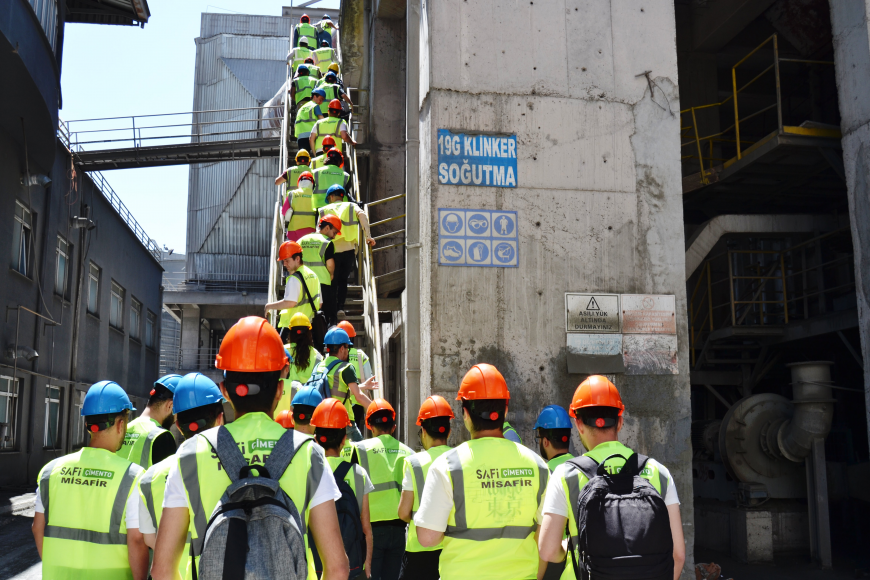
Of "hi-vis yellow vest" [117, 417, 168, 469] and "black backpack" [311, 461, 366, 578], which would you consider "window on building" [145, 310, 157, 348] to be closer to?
"hi-vis yellow vest" [117, 417, 168, 469]

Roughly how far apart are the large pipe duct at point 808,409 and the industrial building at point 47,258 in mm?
12880

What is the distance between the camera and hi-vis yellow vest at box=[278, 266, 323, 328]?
26.1 feet

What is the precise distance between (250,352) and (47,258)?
1602 centimetres

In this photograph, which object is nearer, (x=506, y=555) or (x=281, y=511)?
(x=281, y=511)

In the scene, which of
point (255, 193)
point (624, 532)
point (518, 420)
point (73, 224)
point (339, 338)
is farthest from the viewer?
point (255, 193)

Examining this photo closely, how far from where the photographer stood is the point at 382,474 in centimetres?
532

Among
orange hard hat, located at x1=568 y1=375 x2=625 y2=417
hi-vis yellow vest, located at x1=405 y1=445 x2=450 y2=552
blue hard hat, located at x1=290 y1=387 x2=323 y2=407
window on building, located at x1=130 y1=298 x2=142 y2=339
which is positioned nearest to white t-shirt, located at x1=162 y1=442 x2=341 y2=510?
orange hard hat, located at x1=568 y1=375 x2=625 y2=417

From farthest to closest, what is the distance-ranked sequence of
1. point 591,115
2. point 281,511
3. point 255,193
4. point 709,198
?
point 255,193 < point 709,198 < point 591,115 < point 281,511

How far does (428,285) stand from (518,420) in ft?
5.31

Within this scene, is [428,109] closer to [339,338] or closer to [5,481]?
[339,338]

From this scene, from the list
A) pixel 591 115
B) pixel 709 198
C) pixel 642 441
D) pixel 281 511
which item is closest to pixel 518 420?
pixel 642 441

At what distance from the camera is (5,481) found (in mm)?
14195

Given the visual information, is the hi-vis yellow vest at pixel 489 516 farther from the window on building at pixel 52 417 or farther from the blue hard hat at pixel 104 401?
the window on building at pixel 52 417

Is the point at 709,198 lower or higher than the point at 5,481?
higher
